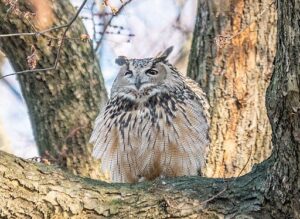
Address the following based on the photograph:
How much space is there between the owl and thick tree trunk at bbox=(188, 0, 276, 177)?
10.0 inches

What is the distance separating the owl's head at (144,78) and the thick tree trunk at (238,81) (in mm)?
381

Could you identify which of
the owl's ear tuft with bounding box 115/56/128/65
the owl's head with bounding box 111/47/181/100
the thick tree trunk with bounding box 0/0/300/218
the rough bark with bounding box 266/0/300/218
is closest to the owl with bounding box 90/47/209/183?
the owl's head with bounding box 111/47/181/100

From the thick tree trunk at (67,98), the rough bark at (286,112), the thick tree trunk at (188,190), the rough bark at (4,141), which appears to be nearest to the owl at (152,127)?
the thick tree trunk at (67,98)

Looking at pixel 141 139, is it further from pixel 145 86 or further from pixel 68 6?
pixel 68 6

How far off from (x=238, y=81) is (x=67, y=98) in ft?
4.19

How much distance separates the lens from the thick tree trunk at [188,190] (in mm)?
2967

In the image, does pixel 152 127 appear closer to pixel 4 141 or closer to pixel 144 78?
pixel 144 78

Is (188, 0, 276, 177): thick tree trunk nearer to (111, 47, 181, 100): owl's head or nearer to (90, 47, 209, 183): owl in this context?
(90, 47, 209, 183): owl

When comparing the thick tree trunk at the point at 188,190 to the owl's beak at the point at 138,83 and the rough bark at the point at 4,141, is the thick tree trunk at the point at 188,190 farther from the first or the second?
the rough bark at the point at 4,141

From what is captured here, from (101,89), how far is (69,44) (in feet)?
1.43

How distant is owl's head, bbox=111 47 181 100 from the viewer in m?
4.65

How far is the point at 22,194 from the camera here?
320cm

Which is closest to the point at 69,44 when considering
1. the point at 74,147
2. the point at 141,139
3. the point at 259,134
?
the point at 74,147

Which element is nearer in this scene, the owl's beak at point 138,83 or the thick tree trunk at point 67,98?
the owl's beak at point 138,83
